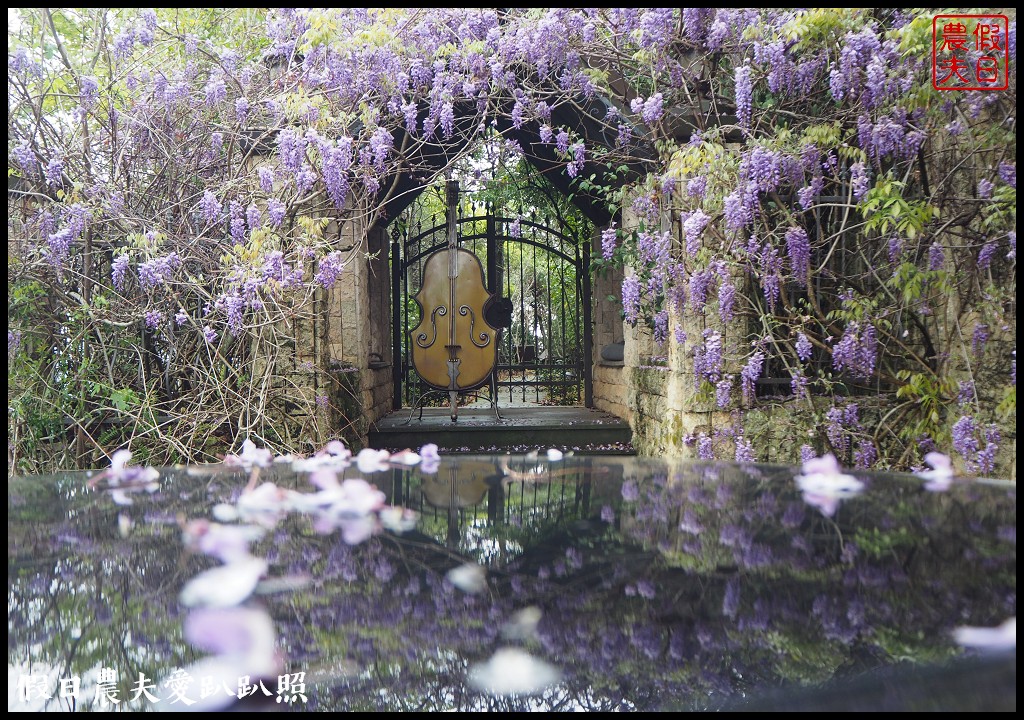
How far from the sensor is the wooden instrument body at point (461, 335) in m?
5.91

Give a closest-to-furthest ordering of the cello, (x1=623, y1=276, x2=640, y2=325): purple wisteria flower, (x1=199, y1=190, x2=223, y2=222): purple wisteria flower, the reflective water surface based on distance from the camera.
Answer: the reflective water surface, (x1=199, y1=190, x2=223, y2=222): purple wisteria flower, (x1=623, y1=276, x2=640, y2=325): purple wisteria flower, the cello

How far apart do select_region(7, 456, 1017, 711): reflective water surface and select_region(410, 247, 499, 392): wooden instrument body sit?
5.09 m

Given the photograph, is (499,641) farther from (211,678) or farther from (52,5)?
(52,5)

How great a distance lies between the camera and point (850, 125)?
3.67 m

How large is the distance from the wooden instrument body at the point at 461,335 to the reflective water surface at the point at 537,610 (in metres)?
5.09

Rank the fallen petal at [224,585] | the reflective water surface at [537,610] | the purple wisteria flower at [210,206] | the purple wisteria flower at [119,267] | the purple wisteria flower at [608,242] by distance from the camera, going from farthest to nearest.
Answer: the purple wisteria flower at [608,242] → the purple wisteria flower at [210,206] → the purple wisteria flower at [119,267] → the fallen petal at [224,585] → the reflective water surface at [537,610]

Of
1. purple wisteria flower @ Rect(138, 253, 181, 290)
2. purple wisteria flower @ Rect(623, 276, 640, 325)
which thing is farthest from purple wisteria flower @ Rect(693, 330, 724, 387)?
purple wisteria flower @ Rect(138, 253, 181, 290)

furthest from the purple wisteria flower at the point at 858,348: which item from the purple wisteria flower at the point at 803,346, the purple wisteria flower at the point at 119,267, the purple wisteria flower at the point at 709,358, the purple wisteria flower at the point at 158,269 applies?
the purple wisteria flower at the point at 119,267

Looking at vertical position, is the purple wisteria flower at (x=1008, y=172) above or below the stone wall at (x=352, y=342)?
above

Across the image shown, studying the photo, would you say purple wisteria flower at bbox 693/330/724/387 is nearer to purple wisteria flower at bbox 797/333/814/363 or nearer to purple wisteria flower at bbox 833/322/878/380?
purple wisteria flower at bbox 797/333/814/363

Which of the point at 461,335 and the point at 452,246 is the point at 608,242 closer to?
the point at 452,246

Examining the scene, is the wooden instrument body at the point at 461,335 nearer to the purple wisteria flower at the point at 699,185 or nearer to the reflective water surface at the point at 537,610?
the purple wisteria flower at the point at 699,185

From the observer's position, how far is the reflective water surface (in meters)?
0.41

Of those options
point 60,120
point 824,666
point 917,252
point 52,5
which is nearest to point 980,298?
point 917,252
